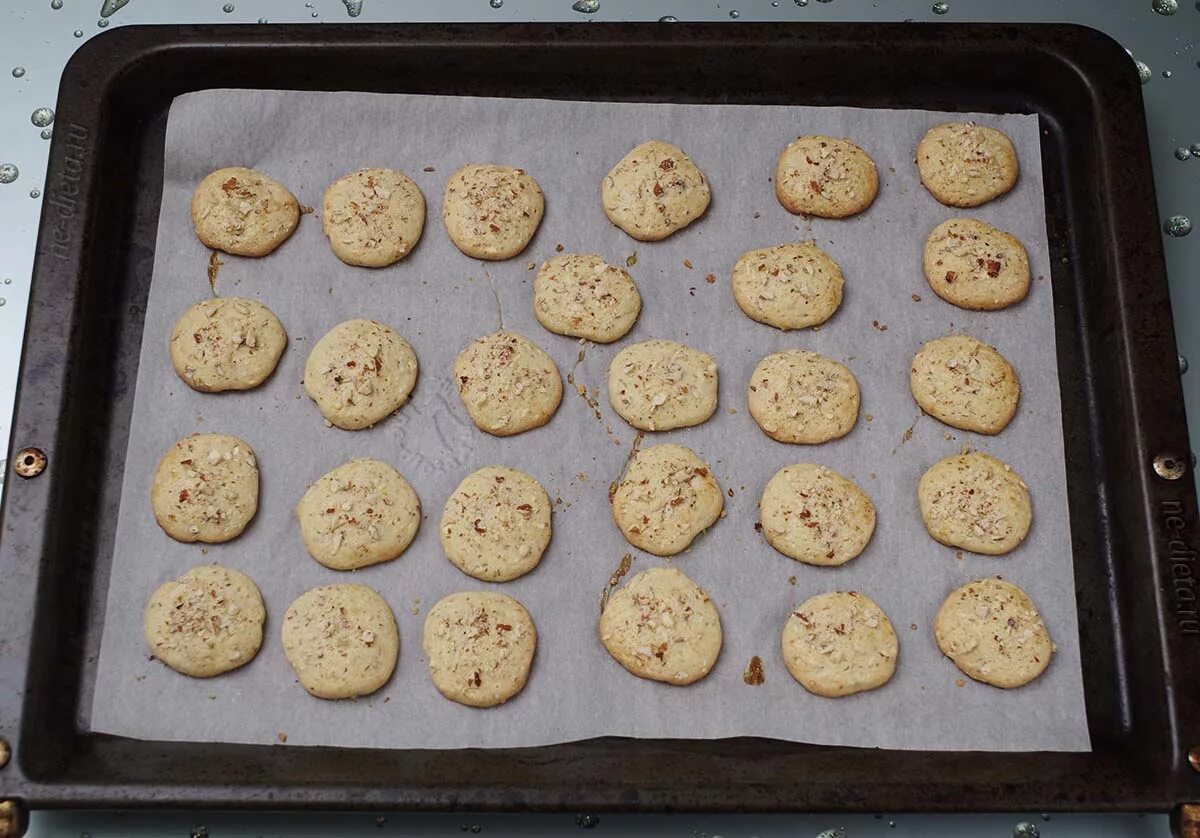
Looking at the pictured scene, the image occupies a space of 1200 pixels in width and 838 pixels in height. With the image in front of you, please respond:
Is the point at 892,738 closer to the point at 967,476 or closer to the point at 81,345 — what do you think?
the point at 967,476

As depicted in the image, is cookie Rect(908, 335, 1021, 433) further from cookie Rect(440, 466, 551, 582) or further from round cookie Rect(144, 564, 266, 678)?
round cookie Rect(144, 564, 266, 678)

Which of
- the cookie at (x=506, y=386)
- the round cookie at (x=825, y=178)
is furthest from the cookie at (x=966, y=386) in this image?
the cookie at (x=506, y=386)

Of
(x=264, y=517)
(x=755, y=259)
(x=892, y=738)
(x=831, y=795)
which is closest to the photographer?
(x=831, y=795)

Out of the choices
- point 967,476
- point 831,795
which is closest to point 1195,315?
point 967,476

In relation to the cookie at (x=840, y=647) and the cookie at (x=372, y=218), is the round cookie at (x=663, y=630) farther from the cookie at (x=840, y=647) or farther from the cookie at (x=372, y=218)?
the cookie at (x=372, y=218)

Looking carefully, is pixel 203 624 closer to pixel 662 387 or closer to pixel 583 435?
pixel 583 435

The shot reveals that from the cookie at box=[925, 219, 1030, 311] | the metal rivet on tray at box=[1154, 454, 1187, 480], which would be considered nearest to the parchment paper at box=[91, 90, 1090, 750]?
the cookie at box=[925, 219, 1030, 311]
